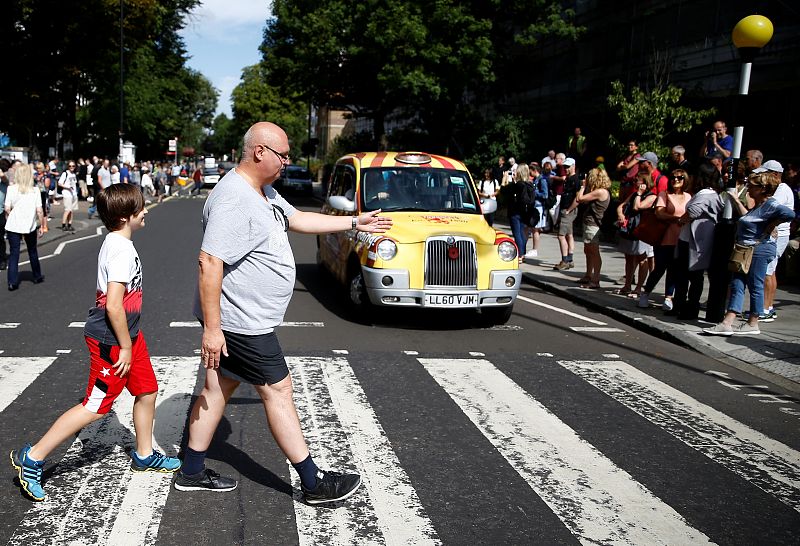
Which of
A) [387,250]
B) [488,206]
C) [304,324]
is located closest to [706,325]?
[488,206]

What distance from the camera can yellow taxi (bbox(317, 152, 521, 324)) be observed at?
8930 mm

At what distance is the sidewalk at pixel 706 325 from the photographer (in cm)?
799

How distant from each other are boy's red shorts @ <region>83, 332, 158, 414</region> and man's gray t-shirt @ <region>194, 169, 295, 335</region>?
1.82 ft

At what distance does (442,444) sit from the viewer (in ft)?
17.2

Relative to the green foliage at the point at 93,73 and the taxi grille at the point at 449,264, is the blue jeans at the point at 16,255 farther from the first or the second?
the green foliage at the point at 93,73

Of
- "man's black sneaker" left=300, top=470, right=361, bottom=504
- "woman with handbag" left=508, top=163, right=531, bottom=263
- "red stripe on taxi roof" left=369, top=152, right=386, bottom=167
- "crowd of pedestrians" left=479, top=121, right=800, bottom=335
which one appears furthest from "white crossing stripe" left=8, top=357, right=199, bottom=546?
"woman with handbag" left=508, top=163, right=531, bottom=263

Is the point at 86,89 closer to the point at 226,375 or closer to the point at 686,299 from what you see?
the point at 686,299

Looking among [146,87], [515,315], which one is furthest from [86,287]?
[146,87]

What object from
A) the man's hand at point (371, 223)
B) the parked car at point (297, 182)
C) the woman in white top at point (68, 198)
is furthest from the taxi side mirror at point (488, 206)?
the parked car at point (297, 182)

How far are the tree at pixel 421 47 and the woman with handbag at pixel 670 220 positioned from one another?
2167cm

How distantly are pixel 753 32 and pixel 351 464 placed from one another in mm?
Answer: 7474

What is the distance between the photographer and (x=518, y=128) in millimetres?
32562

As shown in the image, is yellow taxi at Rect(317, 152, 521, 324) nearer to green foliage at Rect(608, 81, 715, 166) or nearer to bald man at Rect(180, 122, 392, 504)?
bald man at Rect(180, 122, 392, 504)

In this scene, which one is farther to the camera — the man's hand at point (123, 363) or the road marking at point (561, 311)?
the road marking at point (561, 311)
